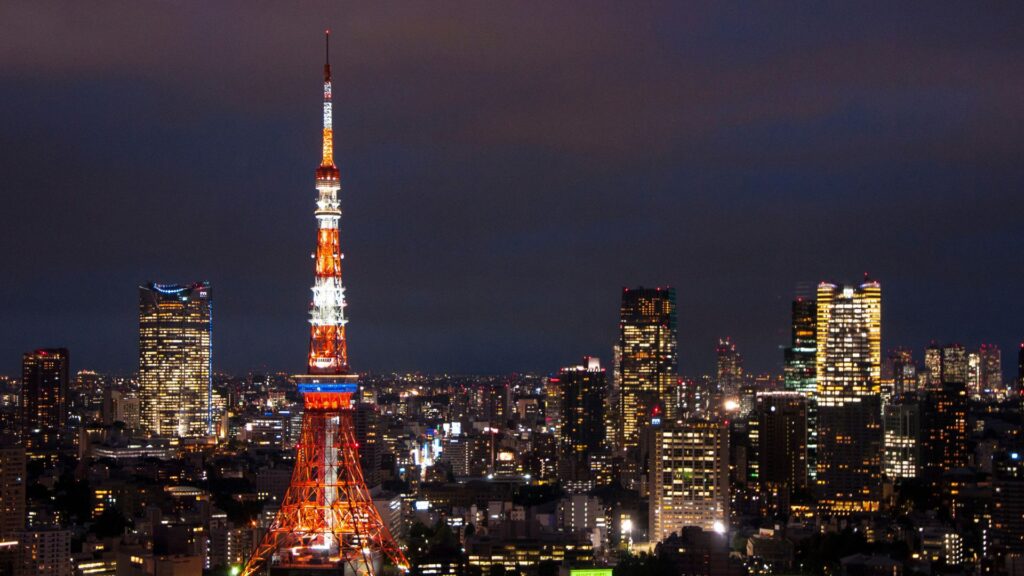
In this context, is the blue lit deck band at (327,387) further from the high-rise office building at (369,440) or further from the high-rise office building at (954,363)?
the high-rise office building at (954,363)

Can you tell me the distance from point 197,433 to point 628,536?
115ft

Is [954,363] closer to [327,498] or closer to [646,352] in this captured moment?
[646,352]

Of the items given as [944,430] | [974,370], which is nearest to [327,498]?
[944,430]

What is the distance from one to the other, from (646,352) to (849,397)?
420 inches

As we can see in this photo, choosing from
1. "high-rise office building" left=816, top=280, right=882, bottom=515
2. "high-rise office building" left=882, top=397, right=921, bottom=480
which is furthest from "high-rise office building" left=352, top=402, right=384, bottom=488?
"high-rise office building" left=882, top=397, right=921, bottom=480

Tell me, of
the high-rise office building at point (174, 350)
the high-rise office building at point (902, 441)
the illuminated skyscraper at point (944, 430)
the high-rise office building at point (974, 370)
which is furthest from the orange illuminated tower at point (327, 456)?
the high-rise office building at point (974, 370)

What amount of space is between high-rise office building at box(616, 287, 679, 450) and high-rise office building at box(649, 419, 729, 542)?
22911mm

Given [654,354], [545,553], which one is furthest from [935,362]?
[545,553]

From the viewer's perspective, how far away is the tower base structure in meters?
27.7

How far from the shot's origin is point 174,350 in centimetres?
7312

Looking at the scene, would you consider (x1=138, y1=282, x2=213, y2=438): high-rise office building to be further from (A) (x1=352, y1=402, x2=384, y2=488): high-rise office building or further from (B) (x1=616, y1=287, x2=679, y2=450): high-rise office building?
(B) (x1=616, y1=287, x2=679, y2=450): high-rise office building

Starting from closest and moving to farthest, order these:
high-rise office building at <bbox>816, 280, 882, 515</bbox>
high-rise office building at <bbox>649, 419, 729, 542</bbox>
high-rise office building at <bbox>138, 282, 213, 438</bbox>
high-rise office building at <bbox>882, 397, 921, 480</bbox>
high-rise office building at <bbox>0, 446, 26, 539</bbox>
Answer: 1. high-rise office building at <bbox>0, 446, 26, 539</bbox>
2. high-rise office building at <bbox>649, 419, 729, 542</bbox>
3. high-rise office building at <bbox>816, 280, 882, 515</bbox>
4. high-rise office building at <bbox>882, 397, 921, 480</bbox>
5. high-rise office building at <bbox>138, 282, 213, 438</bbox>

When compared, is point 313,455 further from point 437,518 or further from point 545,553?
point 437,518

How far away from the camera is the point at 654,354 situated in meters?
65.4
